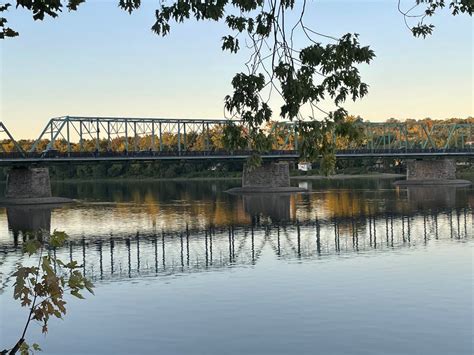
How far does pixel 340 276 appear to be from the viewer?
3466 cm

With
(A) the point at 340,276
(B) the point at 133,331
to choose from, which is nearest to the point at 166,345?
(B) the point at 133,331

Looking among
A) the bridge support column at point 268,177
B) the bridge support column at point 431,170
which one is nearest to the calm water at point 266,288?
the bridge support column at point 268,177

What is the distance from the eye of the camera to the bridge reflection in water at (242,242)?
41463 mm

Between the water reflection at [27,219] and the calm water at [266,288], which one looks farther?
the water reflection at [27,219]

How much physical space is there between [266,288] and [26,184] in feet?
266

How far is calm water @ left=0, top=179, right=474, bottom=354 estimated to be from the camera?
22109mm

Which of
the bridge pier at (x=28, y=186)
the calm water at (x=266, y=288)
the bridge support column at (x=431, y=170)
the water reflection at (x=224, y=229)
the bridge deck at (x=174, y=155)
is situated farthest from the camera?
the bridge support column at (x=431, y=170)

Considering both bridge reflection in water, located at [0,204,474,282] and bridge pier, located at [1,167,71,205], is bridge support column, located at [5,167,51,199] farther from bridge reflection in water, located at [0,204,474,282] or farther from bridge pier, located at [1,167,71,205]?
bridge reflection in water, located at [0,204,474,282]

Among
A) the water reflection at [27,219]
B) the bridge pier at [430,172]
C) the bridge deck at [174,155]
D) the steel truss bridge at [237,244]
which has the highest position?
the bridge deck at [174,155]

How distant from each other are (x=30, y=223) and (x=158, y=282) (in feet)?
133

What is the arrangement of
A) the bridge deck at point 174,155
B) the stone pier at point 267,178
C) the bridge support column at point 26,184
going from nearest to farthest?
the bridge support column at point 26,184 < the bridge deck at point 174,155 < the stone pier at point 267,178

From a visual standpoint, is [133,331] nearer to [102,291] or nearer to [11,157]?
[102,291]

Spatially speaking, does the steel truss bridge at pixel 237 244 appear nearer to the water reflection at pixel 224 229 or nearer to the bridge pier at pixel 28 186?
the water reflection at pixel 224 229

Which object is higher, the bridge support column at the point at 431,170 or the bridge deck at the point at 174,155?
the bridge deck at the point at 174,155
